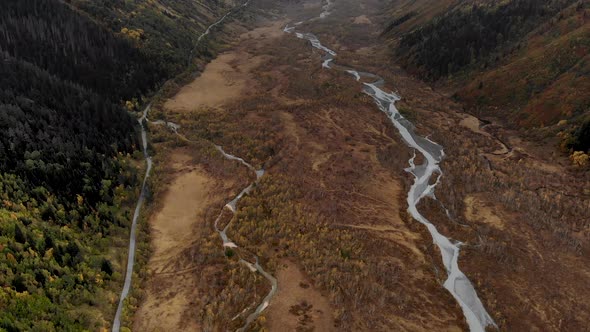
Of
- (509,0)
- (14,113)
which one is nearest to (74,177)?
(14,113)

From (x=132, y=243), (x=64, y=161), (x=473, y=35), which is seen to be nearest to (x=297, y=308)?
(x=132, y=243)

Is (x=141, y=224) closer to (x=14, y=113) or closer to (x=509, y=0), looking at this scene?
(x=14, y=113)

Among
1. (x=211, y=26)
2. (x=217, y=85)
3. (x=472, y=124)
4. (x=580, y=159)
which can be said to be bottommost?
(x=217, y=85)

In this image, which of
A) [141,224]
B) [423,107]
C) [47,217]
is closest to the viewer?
[47,217]

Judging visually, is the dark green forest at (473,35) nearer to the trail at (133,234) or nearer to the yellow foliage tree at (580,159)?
the yellow foliage tree at (580,159)

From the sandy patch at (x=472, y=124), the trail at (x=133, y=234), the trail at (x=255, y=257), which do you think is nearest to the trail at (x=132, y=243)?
the trail at (x=133, y=234)

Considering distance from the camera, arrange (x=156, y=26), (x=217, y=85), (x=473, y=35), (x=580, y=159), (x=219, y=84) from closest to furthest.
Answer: (x=580, y=159)
(x=217, y=85)
(x=219, y=84)
(x=473, y=35)
(x=156, y=26)

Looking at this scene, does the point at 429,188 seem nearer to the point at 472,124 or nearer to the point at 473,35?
the point at 472,124
